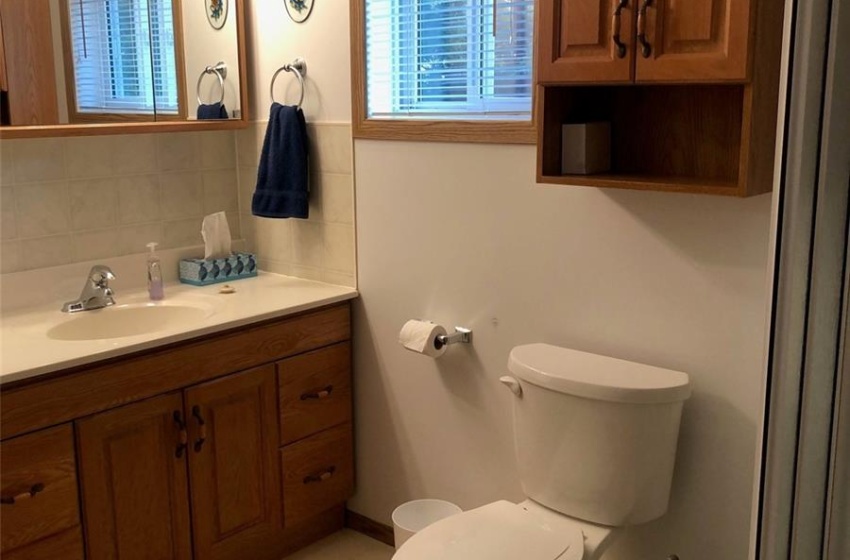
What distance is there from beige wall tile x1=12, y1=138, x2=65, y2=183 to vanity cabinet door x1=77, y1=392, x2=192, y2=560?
30.2 inches

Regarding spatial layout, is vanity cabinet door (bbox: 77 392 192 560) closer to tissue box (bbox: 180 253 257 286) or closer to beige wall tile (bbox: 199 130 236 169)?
tissue box (bbox: 180 253 257 286)

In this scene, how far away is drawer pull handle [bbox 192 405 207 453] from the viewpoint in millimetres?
2287

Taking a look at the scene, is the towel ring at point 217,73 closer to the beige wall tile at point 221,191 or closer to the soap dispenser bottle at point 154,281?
the beige wall tile at point 221,191

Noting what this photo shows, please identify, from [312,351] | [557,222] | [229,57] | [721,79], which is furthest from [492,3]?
[312,351]

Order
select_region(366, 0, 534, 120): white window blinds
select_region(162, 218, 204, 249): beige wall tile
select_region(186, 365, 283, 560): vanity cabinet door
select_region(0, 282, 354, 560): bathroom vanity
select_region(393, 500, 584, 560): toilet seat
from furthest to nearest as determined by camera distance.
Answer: select_region(162, 218, 204, 249): beige wall tile < select_region(186, 365, 283, 560): vanity cabinet door < select_region(366, 0, 534, 120): white window blinds < select_region(0, 282, 354, 560): bathroom vanity < select_region(393, 500, 584, 560): toilet seat

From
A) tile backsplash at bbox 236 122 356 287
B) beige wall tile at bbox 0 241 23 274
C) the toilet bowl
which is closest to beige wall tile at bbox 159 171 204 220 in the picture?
tile backsplash at bbox 236 122 356 287

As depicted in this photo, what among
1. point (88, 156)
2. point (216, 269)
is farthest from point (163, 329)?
point (88, 156)

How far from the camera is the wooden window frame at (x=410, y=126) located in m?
2.21

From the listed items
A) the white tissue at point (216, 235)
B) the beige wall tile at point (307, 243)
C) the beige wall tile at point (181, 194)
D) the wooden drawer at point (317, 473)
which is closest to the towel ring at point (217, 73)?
the beige wall tile at point (181, 194)

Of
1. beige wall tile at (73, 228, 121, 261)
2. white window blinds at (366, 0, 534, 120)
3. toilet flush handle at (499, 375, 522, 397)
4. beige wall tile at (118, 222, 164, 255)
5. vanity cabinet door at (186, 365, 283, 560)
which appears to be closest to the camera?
toilet flush handle at (499, 375, 522, 397)

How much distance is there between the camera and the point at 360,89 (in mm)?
2539

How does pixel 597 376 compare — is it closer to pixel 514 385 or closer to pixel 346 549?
pixel 514 385

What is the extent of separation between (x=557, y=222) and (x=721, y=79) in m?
0.63

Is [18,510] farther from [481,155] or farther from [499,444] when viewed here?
[481,155]
